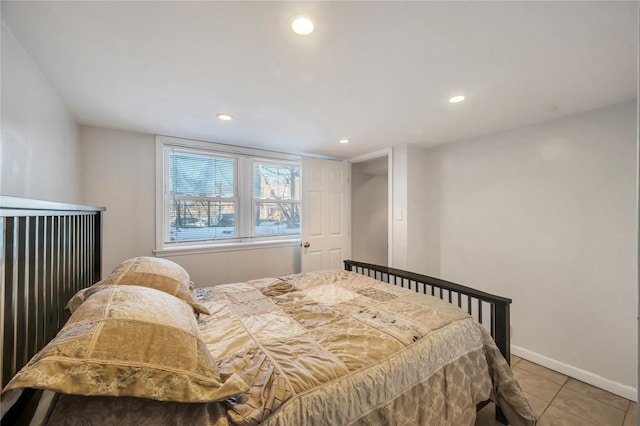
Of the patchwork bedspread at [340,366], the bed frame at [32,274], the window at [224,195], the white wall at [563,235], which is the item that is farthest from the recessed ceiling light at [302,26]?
the white wall at [563,235]

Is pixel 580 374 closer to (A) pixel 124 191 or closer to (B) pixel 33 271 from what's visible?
(B) pixel 33 271

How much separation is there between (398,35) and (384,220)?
392 cm

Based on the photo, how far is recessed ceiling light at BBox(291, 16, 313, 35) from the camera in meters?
1.17

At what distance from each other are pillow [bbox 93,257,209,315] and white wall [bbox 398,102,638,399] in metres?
2.93

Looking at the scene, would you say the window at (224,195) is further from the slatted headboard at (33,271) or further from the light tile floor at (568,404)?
the light tile floor at (568,404)

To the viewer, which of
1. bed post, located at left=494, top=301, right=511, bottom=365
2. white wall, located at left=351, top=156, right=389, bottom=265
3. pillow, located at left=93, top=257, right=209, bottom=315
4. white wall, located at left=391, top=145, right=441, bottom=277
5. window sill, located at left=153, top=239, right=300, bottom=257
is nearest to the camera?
pillow, located at left=93, top=257, right=209, bottom=315

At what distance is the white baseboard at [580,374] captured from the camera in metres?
2.00

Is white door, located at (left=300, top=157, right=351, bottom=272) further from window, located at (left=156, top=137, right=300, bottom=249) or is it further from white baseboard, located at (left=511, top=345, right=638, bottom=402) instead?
white baseboard, located at (left=511, top=345, right=638, bottom=402)

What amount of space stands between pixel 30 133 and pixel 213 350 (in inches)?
62.1

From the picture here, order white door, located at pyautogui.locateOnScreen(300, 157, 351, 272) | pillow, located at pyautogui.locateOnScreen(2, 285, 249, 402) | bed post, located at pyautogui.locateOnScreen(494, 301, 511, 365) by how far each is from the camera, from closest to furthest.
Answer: pillow, located at pyautogui.locateOnScreen(2, 285, 249, 402) → bed post, located at pyautogui.locateOnScreen(494, 301, 511, 365) → white door, located at pyautogui.locateOnScreen(300, 157, 351, 272)

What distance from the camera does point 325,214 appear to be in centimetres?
381

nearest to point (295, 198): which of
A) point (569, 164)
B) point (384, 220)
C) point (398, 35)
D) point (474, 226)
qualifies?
point (384, 220)

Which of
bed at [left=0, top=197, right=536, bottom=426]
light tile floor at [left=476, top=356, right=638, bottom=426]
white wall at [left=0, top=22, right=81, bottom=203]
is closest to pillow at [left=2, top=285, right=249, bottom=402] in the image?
bed at [left=0, top=197, right=536, bottom=426]

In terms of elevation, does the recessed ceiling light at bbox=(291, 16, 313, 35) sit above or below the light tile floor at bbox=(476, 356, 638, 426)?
above
